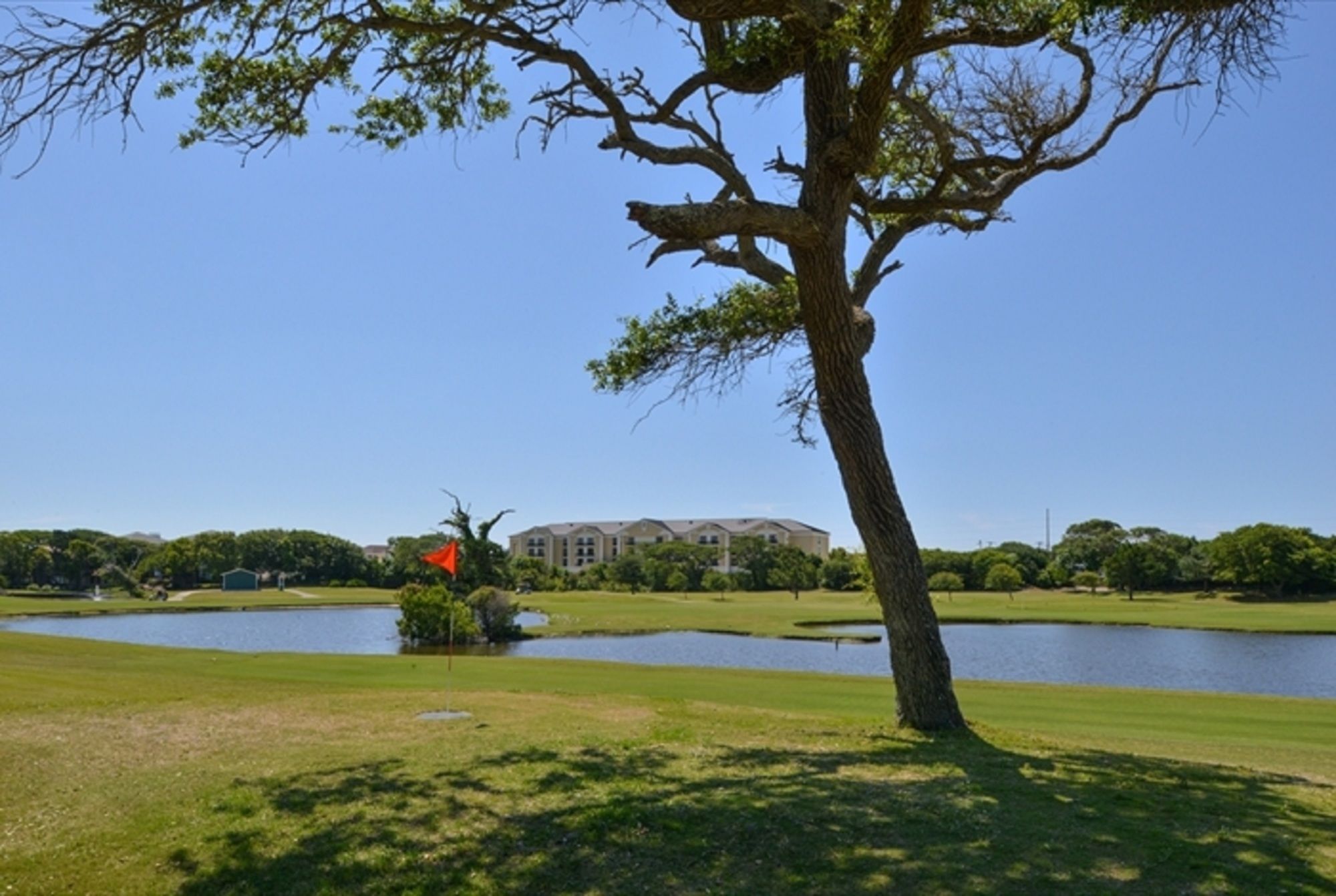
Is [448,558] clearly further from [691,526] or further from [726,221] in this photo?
[691,526]

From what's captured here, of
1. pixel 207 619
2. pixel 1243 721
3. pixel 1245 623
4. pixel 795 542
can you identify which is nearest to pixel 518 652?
pixel 1243 721

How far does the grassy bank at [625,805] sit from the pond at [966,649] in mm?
15536

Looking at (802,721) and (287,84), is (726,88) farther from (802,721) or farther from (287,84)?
(802,721)

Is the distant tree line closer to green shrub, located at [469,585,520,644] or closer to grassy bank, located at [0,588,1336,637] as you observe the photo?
grassy bank, located at [0,588,1336,637]

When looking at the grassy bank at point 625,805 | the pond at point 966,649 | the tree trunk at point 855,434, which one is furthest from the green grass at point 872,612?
the grassy bank at point 625,805

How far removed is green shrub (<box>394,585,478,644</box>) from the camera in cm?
3547

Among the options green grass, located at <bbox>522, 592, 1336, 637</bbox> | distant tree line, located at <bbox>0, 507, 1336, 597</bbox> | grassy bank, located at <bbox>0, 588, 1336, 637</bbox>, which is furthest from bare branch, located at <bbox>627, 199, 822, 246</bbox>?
distant tree line, located at <bbox>0, 507, 1336, 597</bbox>

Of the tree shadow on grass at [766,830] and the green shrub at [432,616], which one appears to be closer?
the tree shadow on grass at [766,830]

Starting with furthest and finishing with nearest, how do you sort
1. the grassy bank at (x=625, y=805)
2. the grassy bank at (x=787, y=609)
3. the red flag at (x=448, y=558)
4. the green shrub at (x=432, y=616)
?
1. the grassy bank at (x=787, y=609)
2. the green shrub at (x=432, y=616)
3. the red flag at (x=448, y=558)
4. the grassy bank at (x=625, y=805)

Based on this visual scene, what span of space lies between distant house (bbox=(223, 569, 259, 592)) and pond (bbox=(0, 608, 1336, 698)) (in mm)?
46967

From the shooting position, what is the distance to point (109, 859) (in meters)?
5.41

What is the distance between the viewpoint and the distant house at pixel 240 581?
101 metres

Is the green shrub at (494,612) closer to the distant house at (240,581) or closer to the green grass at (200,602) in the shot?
the green grass at (200,602)

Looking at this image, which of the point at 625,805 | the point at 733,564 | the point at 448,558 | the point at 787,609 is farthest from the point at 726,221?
the point at 733,564
